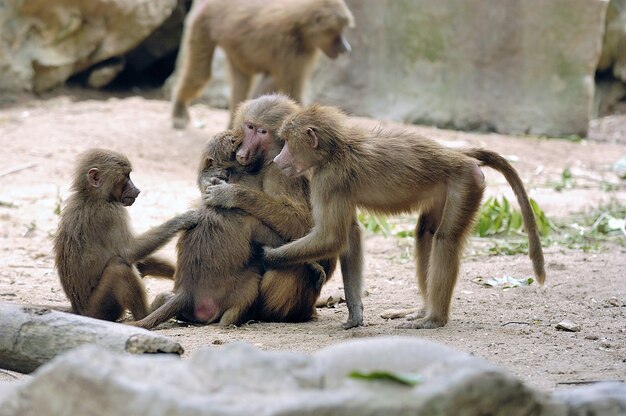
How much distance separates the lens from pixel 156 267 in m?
5.70

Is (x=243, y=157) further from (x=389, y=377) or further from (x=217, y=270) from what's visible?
(x=389, y=377)

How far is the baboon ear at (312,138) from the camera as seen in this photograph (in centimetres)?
509

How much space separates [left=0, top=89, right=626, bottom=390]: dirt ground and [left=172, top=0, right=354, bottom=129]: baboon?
115 cm

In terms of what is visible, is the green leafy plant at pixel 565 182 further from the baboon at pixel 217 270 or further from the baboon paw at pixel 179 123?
the baboon at pixel 217 270

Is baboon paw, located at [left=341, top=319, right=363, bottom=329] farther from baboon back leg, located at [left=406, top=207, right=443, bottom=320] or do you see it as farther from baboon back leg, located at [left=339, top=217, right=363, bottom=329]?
baboon back leg, located at [left=406, top=207, right=443, bottom=320]

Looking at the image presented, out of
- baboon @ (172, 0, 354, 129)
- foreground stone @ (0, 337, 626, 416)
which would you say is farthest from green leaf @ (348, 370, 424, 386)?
A: baboon @ (172, 0, 354, 129)

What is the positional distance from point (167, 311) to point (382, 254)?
2874 millimetres

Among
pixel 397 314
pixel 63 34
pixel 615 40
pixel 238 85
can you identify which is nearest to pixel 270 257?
pixel 397 314

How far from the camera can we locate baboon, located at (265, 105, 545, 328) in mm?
5094

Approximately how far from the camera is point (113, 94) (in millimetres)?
14031

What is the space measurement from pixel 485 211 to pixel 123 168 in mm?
3907

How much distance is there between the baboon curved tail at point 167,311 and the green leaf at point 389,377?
8.59 ft

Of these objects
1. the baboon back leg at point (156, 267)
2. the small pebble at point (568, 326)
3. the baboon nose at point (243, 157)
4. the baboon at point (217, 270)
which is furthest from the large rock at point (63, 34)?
the small pebble at point (568, 326)

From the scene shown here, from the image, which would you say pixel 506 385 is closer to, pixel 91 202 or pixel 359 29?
pixel 91 202
